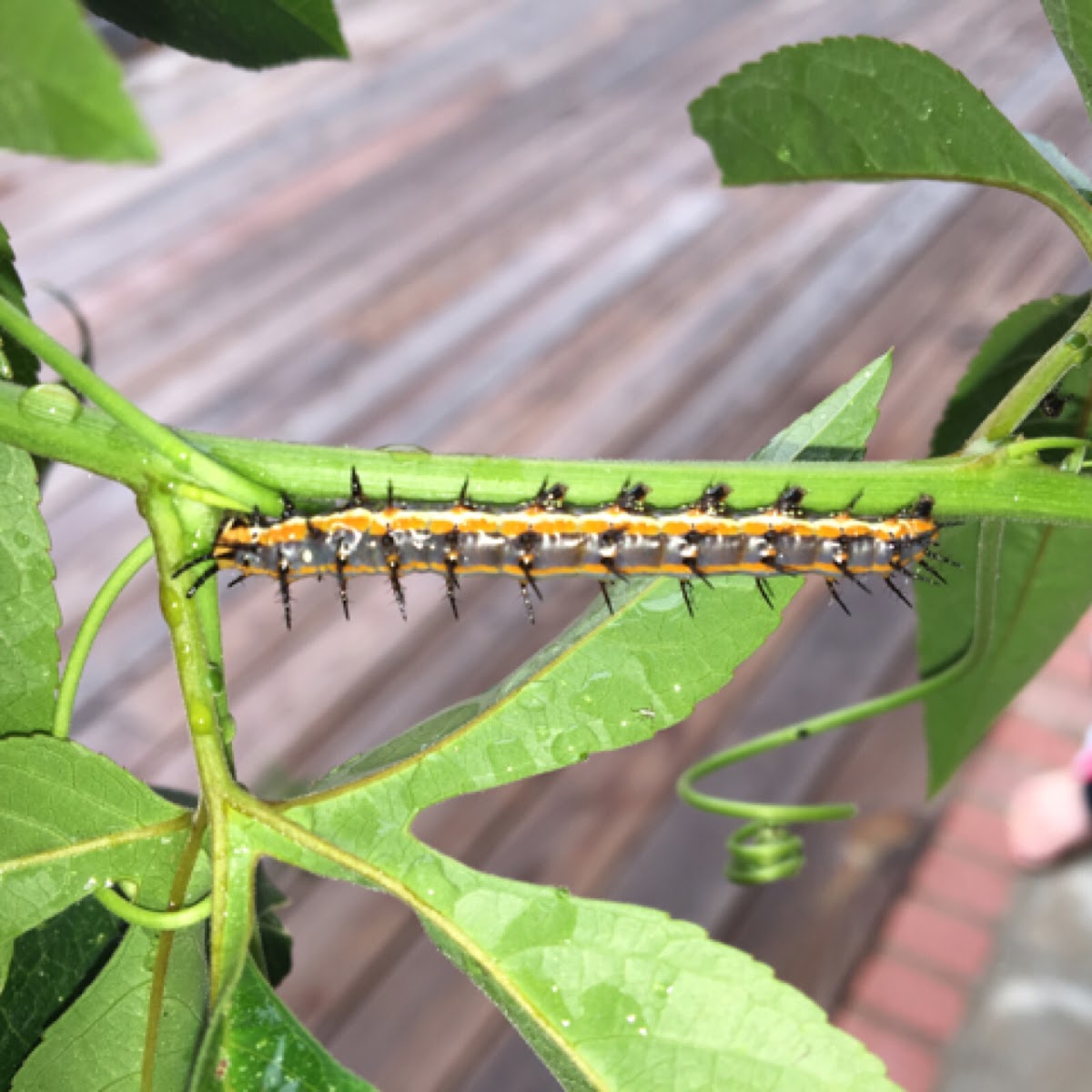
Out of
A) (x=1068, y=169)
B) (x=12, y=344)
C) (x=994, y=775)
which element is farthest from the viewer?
(x=994, y=775)

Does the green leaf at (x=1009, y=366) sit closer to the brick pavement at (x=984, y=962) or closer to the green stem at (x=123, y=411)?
the green stem at (x=123, y=411)

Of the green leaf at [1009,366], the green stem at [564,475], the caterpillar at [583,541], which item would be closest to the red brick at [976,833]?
the green leaf at [1009,366]

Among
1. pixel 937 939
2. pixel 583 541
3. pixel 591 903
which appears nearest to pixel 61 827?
pixel 591 903

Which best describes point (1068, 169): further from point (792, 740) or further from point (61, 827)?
point (61, 827)

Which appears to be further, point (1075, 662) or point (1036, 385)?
point (1075, 662)

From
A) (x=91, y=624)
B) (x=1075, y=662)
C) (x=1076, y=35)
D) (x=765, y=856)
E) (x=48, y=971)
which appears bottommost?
(x=1075, y=662)

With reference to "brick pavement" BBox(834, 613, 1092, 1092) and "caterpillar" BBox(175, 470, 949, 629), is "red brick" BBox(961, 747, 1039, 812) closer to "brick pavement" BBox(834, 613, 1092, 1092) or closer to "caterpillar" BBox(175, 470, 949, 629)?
"brick pavement" BBox(834, 613, 1092, 1092)

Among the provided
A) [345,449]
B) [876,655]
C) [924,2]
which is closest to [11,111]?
[345,449]

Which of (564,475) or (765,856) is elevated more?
(564,475)
